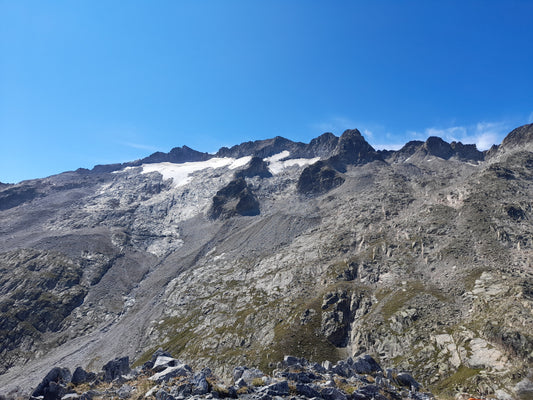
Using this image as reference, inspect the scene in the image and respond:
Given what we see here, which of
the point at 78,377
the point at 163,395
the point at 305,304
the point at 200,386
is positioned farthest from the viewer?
the point at 305,304

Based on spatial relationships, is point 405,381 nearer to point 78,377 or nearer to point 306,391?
point 306,391

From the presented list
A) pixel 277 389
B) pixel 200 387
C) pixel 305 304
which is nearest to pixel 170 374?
pixel 200 387

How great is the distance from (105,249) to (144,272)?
36.5m

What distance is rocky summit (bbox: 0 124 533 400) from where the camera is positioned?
89.8ft

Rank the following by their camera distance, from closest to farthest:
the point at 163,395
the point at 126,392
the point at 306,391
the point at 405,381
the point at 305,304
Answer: the point at 163,395
the point at 306,391
the point at 126,392
the point at 405,381
the point at 305,304

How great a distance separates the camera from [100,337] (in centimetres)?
11731

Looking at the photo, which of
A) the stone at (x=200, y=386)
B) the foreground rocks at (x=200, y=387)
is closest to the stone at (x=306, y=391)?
the foreground rocks at (x=200, y=387)

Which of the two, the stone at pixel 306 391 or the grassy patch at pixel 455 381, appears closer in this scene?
the stone at pixel 306 391

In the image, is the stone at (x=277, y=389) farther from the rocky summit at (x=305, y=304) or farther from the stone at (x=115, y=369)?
the stone at (x=115, y=369)

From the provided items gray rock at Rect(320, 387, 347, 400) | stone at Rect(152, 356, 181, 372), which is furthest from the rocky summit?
stone at Rect(152, 356, 181, 372)

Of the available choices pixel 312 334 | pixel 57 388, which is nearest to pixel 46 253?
pixel 312 334

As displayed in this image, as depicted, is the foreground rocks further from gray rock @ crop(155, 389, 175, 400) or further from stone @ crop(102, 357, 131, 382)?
stone @ crop(102, 357, 131, 382)

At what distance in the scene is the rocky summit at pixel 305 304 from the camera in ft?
89.8

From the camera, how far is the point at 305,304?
97.9 metres
